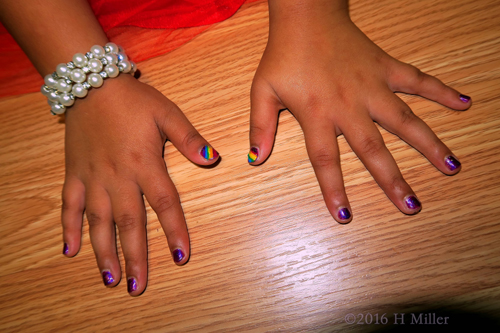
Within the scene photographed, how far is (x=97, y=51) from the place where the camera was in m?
0.54

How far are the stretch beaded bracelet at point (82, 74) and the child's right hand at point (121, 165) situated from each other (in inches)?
0.7

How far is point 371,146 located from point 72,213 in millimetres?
530

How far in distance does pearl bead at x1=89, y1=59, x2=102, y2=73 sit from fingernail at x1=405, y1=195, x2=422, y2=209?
56 cm

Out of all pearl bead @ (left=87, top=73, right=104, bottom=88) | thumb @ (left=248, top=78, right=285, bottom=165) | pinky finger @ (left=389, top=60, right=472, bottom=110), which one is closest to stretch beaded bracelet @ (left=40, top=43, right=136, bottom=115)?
pearl bead @ (left=87, top=73, right=104, bottom=88)

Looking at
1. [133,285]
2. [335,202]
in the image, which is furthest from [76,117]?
[335,202]

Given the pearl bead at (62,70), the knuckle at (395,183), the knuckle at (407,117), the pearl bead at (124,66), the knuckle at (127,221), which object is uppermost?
the pearl bead at (62,70)

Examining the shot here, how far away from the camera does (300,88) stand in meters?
0.52

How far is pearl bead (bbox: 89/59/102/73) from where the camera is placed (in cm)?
54

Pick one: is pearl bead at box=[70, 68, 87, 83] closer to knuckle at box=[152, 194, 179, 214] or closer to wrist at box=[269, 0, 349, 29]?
knuckle at box=[152, 194, 179, 214]

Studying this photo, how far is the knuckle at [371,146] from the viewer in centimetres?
48

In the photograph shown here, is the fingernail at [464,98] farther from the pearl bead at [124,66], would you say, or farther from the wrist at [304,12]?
the pearl bead at [124,66]

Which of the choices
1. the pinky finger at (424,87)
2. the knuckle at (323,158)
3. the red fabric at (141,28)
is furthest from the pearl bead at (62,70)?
the pinky finger at (424,87)

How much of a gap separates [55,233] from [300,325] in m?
0.46

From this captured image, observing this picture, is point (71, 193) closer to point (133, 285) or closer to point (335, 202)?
point (133, 285)
